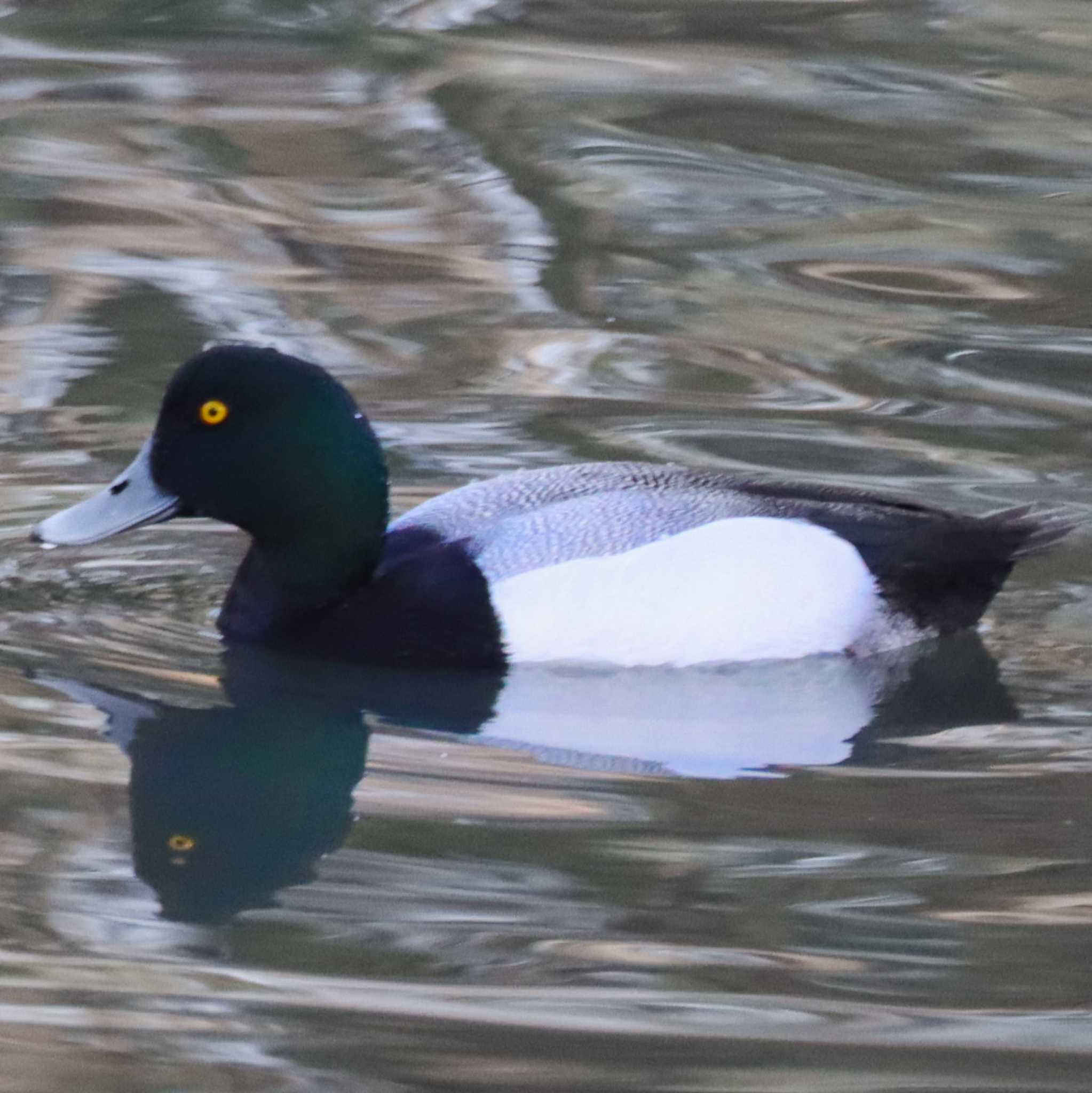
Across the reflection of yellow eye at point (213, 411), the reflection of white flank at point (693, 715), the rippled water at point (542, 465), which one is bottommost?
the reflection of white flank at point (693, 715)

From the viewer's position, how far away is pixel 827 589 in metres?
6.18

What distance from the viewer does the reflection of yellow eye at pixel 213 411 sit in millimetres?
6059

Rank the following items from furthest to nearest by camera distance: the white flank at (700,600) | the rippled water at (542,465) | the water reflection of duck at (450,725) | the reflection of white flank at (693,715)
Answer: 1. the white flank at (700,600)
2. the reflection of white flank at (693,715)
3. the water reflection of duck at (450,725)
4. the rippled water at (542,465)

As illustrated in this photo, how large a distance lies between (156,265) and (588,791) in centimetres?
513

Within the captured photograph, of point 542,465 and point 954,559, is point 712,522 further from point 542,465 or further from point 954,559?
point 542,465

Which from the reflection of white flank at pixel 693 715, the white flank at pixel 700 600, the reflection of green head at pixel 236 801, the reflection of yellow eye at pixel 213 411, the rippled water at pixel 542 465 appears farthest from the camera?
the reflection of yellow eye at pixel 213 411

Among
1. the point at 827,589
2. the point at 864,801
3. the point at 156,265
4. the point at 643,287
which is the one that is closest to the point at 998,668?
the point at 827,589

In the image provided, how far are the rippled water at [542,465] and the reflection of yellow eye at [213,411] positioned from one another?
61cm

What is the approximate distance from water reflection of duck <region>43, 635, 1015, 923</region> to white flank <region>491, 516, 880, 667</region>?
0.06m

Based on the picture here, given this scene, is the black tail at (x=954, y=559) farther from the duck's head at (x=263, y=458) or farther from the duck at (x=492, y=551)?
the duck's head at (x=263, y=458)

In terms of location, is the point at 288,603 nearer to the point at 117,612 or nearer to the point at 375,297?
→ the point at 117,612

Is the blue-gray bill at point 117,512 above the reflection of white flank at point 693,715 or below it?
above

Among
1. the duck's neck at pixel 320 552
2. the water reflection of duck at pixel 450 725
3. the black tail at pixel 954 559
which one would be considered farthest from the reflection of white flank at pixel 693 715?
the duck's neck at pixel 320 552

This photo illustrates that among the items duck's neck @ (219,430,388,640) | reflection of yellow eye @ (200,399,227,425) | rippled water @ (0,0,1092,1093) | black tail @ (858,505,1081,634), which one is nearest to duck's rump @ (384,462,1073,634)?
black tail @ (858,505,1081,634)
